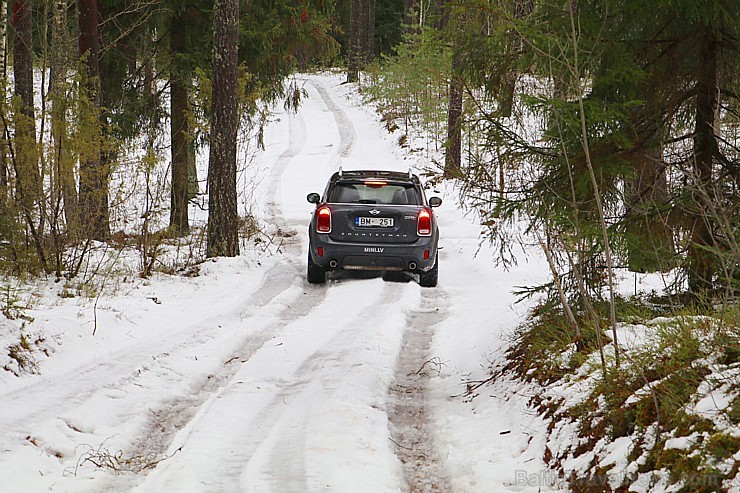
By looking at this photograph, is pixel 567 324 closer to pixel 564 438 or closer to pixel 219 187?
pixel 564 438

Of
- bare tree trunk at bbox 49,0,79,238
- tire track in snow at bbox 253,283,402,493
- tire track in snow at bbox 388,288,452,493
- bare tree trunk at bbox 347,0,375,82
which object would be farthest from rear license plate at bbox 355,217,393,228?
bare tree trunk at bbox 347,0,375,82

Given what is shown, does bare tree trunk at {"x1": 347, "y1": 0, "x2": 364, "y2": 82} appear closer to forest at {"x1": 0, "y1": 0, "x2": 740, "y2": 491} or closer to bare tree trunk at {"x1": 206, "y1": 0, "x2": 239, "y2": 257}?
forest at {"x1": 0, "y1": 0, "x2": 740, "y2": 491}

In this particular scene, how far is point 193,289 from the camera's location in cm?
1014

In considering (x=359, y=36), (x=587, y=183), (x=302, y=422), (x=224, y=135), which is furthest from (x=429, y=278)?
(x=359, y=36)

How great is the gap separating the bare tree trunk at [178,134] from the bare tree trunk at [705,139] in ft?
35.1

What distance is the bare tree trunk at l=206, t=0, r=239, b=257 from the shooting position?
1208 centimetres

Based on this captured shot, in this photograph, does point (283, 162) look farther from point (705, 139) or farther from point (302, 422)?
point (302, 422)

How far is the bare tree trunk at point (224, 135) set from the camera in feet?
39.6

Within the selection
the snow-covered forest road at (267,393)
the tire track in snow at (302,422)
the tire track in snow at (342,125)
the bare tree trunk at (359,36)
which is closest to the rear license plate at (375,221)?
the snow-covered forest road at (267,393)

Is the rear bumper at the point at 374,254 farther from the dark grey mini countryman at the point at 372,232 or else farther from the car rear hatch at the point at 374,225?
the car rear hatch at the point at 374,225

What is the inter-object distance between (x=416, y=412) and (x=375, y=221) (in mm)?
5450

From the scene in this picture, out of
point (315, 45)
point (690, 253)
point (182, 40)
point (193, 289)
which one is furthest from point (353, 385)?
point (315, 45)

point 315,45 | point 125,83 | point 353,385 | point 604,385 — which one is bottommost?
point 353,385

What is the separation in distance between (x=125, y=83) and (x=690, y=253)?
42.1ft
